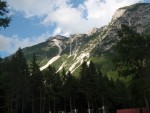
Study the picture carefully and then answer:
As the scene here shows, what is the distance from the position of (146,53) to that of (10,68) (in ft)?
136

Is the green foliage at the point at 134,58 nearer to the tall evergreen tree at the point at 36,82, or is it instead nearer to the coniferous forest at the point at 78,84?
the coniferous forest at the point at 78,84

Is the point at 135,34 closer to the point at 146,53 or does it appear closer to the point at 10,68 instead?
the point at 146,53

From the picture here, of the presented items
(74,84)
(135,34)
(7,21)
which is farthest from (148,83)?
(74,84)

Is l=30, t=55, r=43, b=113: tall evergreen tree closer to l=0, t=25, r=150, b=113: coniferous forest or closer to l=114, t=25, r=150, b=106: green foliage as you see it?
l=0, t=25, r=150, b=113: coniferous forest

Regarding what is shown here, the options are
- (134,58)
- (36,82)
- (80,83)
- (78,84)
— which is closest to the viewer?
(134,58)

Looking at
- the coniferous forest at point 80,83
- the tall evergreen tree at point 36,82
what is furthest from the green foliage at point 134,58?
the tall evergreen tree at point 36,82

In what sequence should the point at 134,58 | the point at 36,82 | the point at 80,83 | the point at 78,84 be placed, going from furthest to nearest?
the point at 78,84 → the point at 80,83 → the point at 36,82 → the point at 134,58

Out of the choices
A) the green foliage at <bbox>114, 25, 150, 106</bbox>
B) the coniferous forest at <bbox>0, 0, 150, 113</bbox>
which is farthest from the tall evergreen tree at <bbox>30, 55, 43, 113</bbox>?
the green foliage at <bbox>114, 25, 150, 106</bbox>

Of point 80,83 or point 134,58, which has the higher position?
point 80,83

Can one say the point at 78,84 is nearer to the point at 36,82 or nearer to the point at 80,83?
the point at 80,83

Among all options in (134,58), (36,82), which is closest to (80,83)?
(36,82)

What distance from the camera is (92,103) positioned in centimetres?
10312

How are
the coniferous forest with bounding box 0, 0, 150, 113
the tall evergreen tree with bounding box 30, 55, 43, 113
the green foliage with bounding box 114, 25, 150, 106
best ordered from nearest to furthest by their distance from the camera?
the green foliage with bounding box 114, 25, 150, 106 < the coniferous forest with bounding box 0, 0, 150, 113 < the tall evergreen tree with bounding box 30, 55, 43, 113

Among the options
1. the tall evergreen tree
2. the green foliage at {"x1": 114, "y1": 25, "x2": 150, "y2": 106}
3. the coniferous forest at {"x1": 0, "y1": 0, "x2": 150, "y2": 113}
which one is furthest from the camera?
the tall evergreen tree
